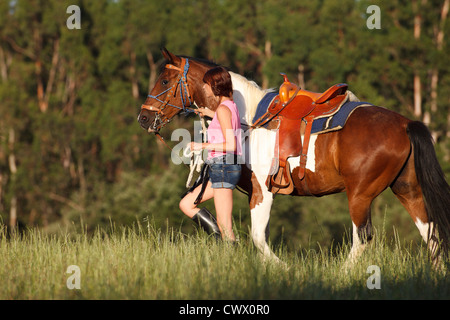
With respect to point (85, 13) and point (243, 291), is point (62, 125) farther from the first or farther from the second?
point (243, 291)

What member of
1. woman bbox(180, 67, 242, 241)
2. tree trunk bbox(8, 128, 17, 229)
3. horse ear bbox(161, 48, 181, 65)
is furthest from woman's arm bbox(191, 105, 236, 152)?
tree trunk bbox(8, 128, 17, 229)

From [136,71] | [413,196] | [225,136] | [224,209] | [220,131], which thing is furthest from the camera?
[136,71]

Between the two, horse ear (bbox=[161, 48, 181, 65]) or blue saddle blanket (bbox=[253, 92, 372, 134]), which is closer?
blue saddle blanket (bbox=[253, 92, 372, 134])

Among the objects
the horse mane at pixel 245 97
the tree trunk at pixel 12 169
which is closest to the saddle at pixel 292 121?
the horse mane at pixel 245 97

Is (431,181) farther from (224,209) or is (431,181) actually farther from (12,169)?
(12,169)

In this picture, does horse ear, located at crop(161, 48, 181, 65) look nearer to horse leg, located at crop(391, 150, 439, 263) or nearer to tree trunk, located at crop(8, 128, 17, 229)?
horse leg, located at crop(391, 150, 439, 263)

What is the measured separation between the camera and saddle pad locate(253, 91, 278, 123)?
19.2ft

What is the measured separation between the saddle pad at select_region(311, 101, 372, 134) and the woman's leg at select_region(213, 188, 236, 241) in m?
1.01

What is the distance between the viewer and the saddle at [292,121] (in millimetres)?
5613

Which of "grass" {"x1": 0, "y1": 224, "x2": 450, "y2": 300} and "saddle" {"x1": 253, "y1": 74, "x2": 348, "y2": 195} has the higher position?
"saddle" {"x1": 253, "y1": 74, "x2": 348, "y2": 195}

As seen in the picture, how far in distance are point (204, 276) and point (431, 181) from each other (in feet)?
7.27

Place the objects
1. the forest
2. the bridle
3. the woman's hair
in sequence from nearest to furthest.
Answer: the woman's hair → the bridle → the forest

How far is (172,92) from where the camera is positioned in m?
6.12

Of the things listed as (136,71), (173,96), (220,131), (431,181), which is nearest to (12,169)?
(136,71)
